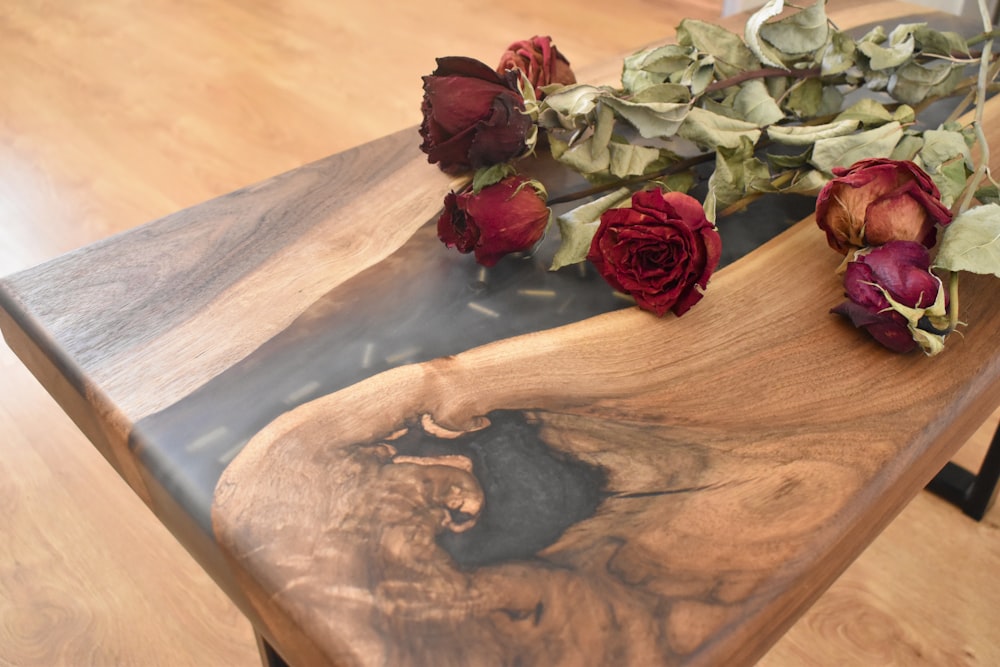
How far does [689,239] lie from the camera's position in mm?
563

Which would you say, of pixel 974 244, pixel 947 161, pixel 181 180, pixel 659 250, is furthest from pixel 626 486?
pixel 181 180

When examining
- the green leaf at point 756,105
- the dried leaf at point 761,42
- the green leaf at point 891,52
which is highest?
the dried leaf at point 761,42

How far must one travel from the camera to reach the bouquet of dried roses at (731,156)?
577 millimetres

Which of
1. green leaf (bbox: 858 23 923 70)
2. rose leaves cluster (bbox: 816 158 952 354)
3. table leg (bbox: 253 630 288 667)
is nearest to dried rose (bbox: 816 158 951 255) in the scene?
rose leaves cluster (bbox: 816 158 952 354)

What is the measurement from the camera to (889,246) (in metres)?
0.58

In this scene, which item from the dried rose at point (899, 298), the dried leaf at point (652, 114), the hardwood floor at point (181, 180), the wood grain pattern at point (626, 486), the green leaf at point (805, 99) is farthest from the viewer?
the hardwood floor at point (181, 180)

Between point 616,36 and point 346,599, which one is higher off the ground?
point 346,599

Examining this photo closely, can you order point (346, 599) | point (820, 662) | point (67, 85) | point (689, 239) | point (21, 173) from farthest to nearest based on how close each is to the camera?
point (67, 85)
point (21, 173)
point (820, 662)
point (689, 239)
point (346, 599)

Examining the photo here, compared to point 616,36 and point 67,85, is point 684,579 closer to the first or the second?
point 616,36

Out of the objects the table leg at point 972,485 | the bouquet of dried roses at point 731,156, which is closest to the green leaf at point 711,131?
the bouquet of dried roses at point 731,156

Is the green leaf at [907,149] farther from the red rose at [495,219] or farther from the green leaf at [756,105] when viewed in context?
A: the red rose at [495,219]

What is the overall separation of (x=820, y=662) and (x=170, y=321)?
2.47 feet

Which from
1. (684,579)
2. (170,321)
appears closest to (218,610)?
(170,321)

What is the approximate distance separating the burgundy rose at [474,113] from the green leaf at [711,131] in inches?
4.8
